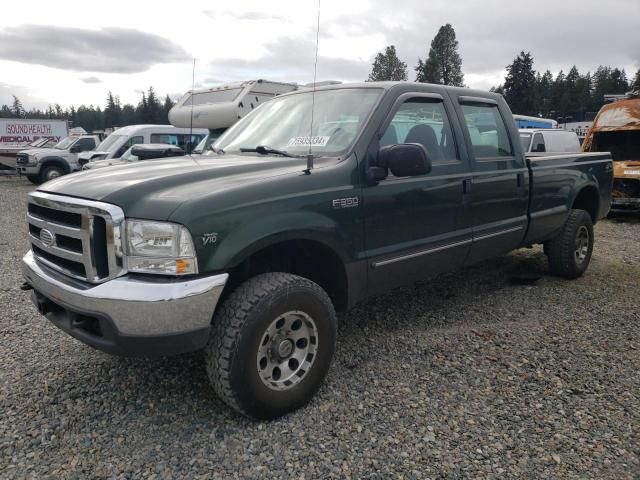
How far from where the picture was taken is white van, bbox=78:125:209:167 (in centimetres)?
1412

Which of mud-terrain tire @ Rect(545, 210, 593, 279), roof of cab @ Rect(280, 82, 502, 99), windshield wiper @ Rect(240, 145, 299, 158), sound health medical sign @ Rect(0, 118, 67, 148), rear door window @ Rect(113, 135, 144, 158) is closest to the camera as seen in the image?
windshield wiper @ Rect(240, 145, 299, 158)

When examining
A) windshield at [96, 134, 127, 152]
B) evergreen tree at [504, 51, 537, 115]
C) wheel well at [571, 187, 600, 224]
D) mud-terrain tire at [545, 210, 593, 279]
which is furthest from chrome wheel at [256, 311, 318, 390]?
evergreen tree at [504, 51, 537, 115]

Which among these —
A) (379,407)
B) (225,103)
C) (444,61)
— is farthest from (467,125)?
(444,61)

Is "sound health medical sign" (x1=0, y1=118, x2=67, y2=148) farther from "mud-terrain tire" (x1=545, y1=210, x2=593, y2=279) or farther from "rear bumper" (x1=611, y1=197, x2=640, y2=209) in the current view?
"mud-terrain tire" (x1=545, y1=210, x2=593, y2=279)

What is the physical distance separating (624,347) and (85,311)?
370 cm

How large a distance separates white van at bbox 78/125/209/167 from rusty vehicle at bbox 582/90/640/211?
32.5ft

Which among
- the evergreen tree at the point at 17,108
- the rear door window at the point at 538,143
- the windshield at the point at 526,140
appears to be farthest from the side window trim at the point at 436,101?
the evergreen tree at the point at 17,108

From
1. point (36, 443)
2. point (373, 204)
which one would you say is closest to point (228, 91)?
point (373, 204)

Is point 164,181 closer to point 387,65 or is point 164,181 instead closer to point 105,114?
point 387,65

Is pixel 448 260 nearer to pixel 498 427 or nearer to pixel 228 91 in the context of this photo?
pixel 498 427

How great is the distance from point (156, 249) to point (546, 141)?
36.4 ft

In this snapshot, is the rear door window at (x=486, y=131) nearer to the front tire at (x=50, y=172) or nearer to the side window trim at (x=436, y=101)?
the side window trim at (x=436, y=101)

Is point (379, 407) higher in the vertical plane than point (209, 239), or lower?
lower

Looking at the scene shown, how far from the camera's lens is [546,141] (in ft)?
37.7
